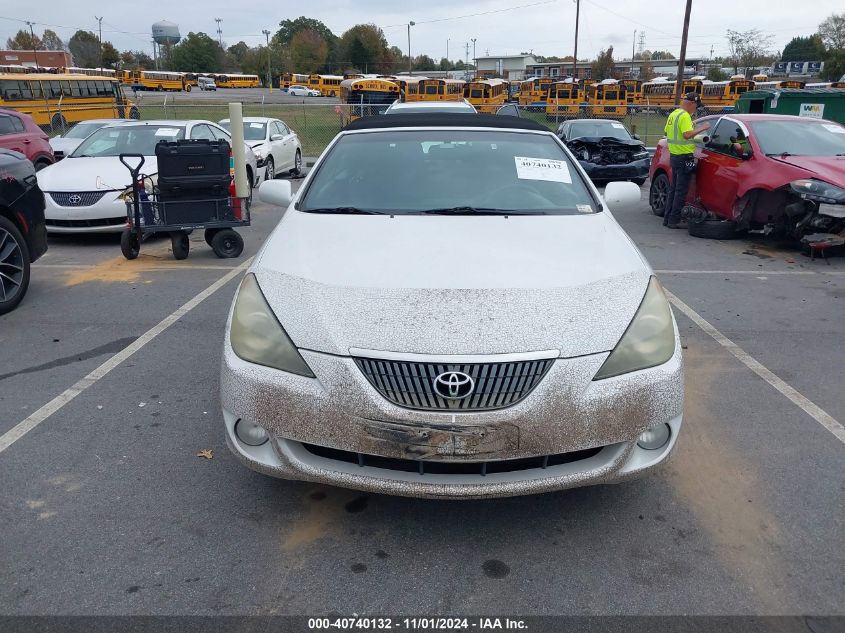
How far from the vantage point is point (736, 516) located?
311 centimetres

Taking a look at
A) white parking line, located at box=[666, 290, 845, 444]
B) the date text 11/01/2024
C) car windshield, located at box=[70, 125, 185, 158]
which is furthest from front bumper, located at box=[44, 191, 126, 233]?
the date text 11/01/2024

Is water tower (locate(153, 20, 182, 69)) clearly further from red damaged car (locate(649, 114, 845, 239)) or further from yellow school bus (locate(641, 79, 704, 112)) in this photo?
red damaged car (locate(649, 114, 845, 239))

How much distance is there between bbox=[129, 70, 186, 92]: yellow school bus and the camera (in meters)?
76.9

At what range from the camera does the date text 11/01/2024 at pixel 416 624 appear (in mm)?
2436

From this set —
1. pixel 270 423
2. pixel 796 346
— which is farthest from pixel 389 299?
pixel 796 346

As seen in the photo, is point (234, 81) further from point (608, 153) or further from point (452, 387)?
point (452, 387)

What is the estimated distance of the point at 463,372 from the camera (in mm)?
2568

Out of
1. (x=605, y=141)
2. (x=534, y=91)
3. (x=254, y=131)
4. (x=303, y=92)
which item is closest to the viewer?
(x=254, y=131)

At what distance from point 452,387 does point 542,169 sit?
2.14 metres

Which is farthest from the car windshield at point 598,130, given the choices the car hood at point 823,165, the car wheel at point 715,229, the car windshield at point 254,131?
the car hood at point 823,165

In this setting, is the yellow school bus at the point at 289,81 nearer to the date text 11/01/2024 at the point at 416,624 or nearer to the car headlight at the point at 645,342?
the car headlight at the point at 645,342

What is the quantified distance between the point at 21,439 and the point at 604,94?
4290 cm

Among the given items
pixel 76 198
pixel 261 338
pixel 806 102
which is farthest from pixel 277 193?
pixel 806 102

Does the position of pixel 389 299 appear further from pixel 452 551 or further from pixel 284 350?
pixel 452 551
